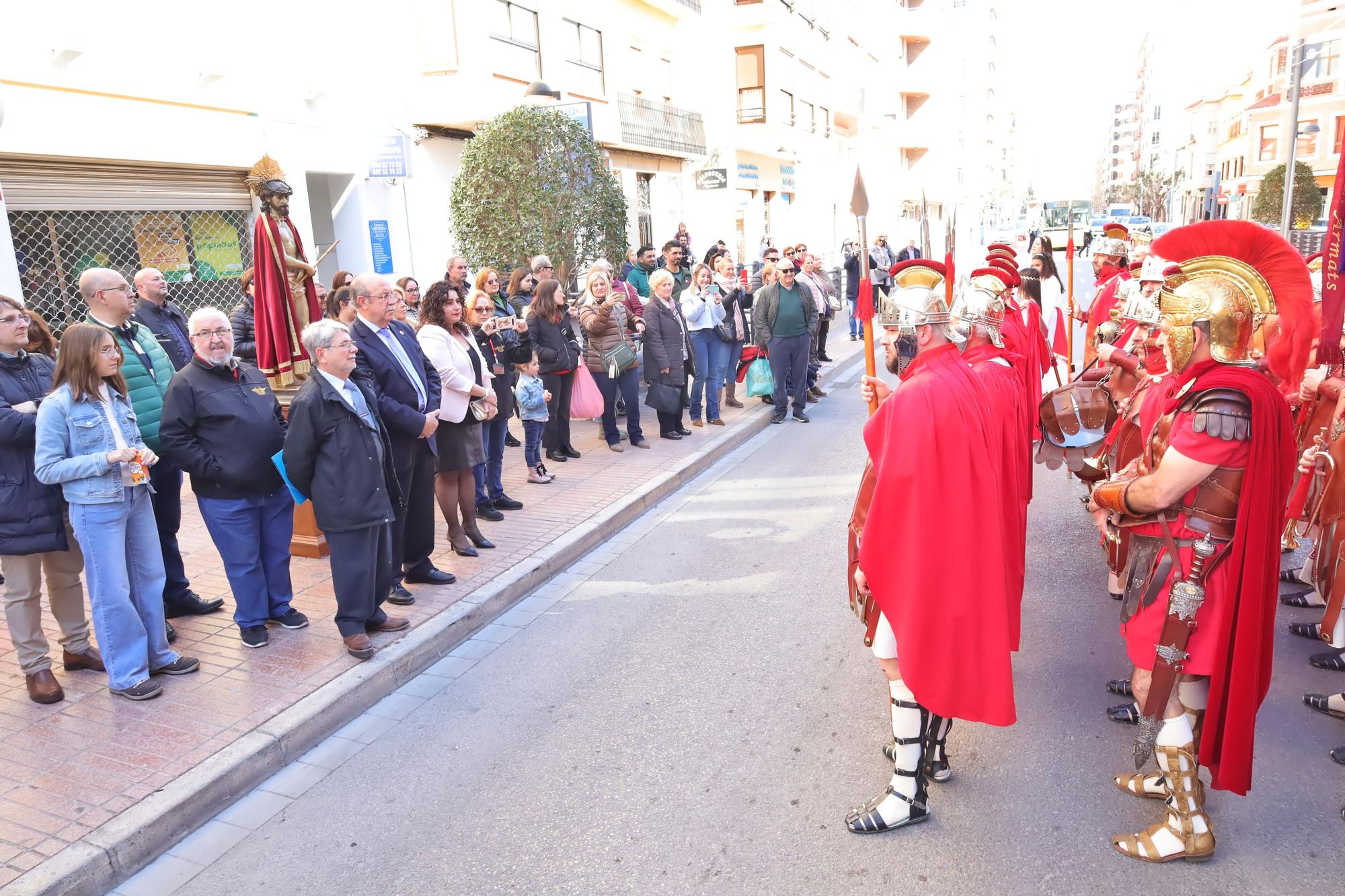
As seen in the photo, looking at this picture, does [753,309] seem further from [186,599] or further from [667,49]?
[667,49]

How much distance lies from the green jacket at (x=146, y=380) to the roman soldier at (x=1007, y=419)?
435 cm

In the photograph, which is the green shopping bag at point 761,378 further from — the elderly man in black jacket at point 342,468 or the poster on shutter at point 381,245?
the elderly man in black jacket at point 342,468

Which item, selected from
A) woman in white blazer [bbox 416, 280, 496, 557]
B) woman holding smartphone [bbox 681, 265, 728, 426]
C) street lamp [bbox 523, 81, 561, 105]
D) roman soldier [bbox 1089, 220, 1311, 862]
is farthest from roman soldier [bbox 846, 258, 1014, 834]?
street lamp [bbox 523, 81, 561, 105]

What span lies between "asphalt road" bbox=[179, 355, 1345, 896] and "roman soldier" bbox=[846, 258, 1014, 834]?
116mm

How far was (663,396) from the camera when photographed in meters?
10.4

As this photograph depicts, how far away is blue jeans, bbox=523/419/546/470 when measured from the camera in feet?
28.2

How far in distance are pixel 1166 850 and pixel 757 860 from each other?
1429mm

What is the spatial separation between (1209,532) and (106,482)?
4675mm

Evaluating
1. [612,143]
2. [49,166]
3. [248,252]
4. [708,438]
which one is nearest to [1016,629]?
[708,438]

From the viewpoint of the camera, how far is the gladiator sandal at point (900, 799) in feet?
11.6

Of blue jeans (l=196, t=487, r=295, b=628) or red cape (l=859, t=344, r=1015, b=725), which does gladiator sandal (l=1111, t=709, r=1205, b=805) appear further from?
blue jeans (l=196, t=487, r=295, b=628)

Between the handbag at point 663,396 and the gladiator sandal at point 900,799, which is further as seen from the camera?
the handbag at point 663,396

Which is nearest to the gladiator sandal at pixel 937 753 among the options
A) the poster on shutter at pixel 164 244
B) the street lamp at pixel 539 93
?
the poster on shutter at pixel 164 244

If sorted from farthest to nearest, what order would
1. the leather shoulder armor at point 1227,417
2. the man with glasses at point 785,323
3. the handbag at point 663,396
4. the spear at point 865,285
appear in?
the man with glasses at point 785,323
the handbag at point 663,396
the spear at point 865,285
the leather shoulder armor at point 1227,417
